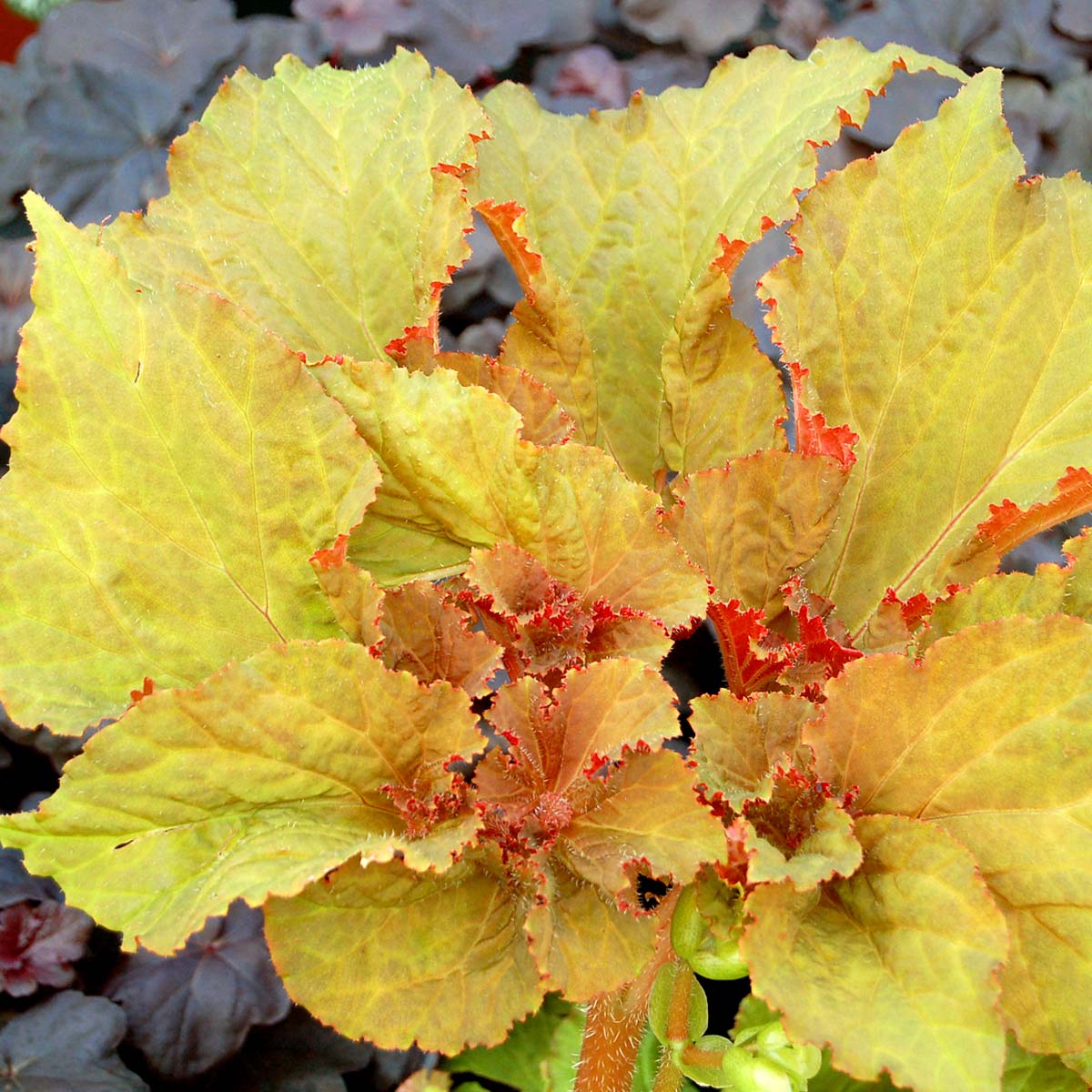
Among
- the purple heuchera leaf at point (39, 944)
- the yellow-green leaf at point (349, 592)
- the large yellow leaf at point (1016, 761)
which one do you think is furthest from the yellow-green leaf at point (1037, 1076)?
the purple heuchera leaf at point (39, 944)

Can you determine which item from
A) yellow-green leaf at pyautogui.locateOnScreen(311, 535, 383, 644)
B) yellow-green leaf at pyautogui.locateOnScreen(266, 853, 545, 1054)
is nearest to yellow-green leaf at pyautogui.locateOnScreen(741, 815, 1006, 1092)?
yellow-green leaf at pyautogui.locateOnScreen(266, 853, 545, 1054)

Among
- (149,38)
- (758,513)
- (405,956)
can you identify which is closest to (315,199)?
(758,513)

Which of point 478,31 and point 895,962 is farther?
point 478,31

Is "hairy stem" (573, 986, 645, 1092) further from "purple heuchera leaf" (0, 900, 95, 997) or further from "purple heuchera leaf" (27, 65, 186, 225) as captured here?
"purple heuchera leaf" (27, 65, 186, 225)

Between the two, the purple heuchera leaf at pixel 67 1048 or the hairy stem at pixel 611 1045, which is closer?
the hairy stem at pixel 611 1045

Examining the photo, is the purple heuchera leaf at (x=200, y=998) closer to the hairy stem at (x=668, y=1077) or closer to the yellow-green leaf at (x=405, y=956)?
the hairy stem at (x=668, y=1077)

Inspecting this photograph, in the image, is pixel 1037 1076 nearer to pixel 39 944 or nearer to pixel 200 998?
pixel 200 998
